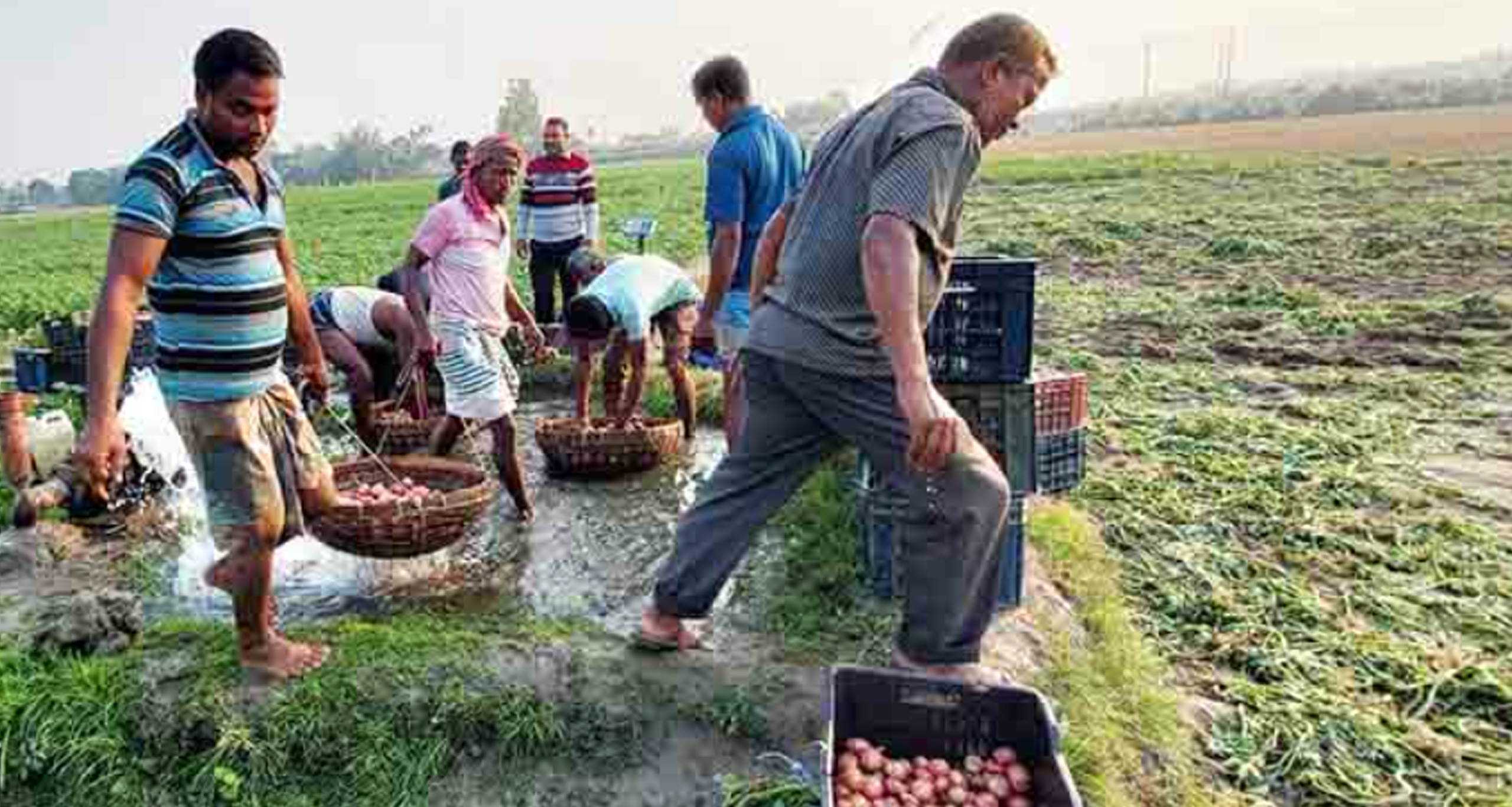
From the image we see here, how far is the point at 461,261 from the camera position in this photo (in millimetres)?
4551

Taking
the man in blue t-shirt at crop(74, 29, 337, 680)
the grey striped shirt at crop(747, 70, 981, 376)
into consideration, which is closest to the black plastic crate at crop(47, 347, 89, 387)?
the man in blue t-shirt at crop(74, 29, 337, 680)

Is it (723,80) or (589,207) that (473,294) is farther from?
(589,207)

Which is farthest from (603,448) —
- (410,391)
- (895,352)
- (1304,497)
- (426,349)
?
(1304,497)

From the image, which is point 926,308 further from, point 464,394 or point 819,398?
point 464,394

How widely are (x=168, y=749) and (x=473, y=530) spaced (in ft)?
5.68

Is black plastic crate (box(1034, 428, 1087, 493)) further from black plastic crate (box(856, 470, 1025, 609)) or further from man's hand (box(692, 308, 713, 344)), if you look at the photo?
man's hand (box(692, 308, 713, 344))

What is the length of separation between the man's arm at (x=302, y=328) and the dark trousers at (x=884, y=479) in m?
1.36

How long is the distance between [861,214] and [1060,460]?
164cm

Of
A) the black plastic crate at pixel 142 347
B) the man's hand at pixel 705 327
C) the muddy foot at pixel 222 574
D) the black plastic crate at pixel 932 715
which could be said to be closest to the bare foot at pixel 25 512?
the black plastic crate at pixel 142 347

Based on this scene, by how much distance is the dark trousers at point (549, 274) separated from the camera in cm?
771

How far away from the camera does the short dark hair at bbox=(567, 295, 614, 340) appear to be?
203 inches

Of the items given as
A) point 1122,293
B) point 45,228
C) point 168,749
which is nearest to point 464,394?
point 168,749

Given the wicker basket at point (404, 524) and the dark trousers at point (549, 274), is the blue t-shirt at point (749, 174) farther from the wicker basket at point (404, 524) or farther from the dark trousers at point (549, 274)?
the dark trousers at point (549, 274)

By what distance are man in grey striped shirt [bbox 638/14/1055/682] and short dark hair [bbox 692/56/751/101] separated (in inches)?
68.9
